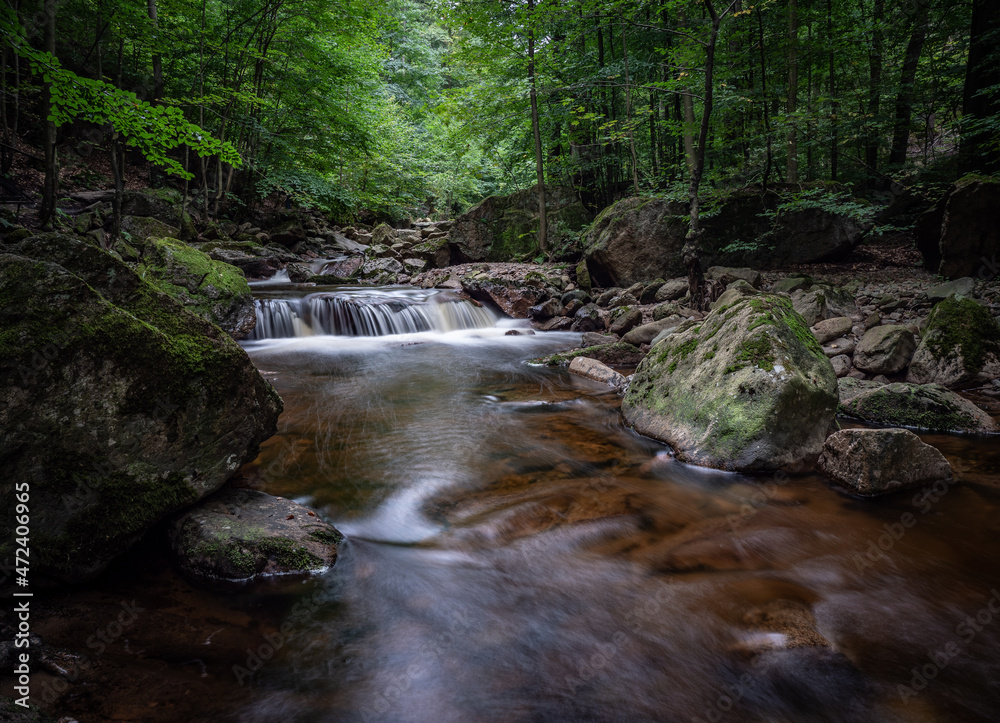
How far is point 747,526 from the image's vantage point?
124 inches

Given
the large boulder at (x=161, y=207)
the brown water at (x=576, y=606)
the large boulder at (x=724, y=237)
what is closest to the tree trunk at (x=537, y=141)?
the large boulder at (x=724, y=237)

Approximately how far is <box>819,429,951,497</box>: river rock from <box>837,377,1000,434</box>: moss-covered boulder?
130 cm

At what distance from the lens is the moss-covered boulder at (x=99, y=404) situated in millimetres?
2195

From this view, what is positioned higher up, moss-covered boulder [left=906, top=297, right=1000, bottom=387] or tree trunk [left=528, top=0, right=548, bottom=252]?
tree trunk [left=528, top=0, right=548, bottom=252]

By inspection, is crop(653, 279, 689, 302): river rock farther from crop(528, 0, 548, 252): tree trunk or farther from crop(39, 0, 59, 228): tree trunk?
crop(39, 0, 59, 228): tree trunk

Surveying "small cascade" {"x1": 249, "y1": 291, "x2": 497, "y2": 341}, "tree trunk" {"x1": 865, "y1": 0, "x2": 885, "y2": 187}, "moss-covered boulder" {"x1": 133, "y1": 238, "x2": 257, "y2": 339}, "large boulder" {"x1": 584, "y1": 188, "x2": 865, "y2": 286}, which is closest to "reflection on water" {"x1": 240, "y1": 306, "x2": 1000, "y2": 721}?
"moss-covered boulder" {"x1": 133, "y1": 238, "x2": 257, "y2": 339}

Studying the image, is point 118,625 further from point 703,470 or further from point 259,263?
point 259,263

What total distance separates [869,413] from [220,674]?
5721 mm

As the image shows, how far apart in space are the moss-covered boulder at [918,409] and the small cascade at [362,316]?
792 centimetres

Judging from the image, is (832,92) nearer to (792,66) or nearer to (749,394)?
(792,66)

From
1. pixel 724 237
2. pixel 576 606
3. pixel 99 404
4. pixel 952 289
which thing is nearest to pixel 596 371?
pixel 576 606

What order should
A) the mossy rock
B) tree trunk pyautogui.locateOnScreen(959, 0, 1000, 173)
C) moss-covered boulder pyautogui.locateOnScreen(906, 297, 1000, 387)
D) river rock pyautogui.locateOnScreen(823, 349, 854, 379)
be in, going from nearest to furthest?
moss-covered boulder pyautogui.locateOnScreen(906, 297, 1000, 387) < river rock pyautogui.locateOnScreen(823, 349, 854, 379) < the mossy rock < tree trunk pyautogui.locateOnScreen(959, 0, 1000, 173)

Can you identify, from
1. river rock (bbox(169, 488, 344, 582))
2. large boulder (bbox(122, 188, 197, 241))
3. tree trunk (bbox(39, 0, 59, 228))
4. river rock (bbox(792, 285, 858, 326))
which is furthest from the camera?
large boulder (bbox(122, 188, 197, 241))

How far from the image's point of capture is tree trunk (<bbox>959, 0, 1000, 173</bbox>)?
28.9ft
